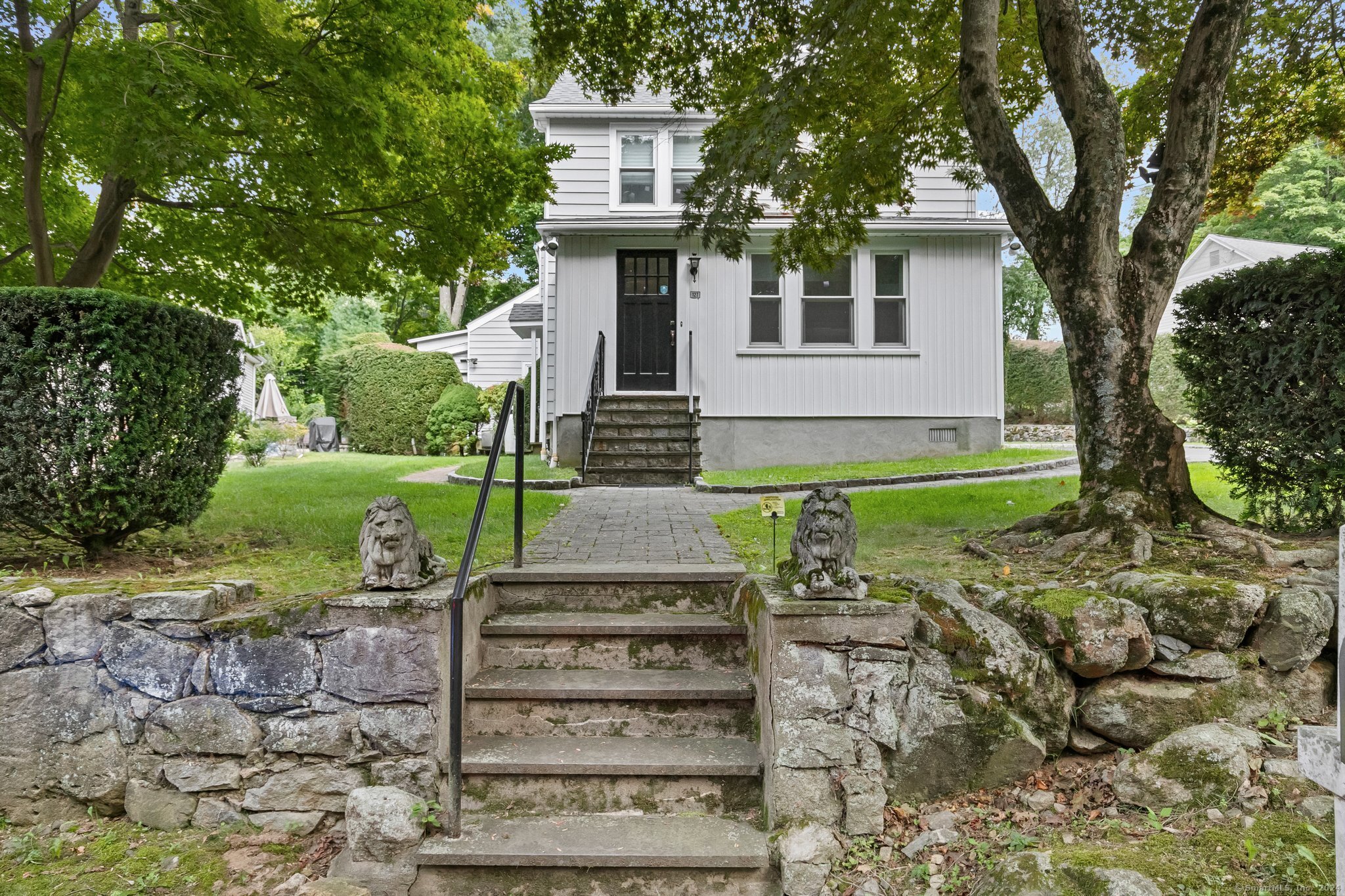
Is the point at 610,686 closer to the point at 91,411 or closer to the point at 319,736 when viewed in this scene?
the point at 319,736

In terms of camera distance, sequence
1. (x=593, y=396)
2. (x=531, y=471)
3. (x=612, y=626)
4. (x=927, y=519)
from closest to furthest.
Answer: (x=612, y=626) < (x=927, y=519) < (x=531, y=471) < (x=593, y=396)

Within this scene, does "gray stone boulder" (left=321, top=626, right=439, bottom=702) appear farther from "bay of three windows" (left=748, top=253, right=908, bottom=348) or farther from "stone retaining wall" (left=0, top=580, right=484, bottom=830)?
"bay of three windows" (left=748, top=253, right=908, bottom=348)

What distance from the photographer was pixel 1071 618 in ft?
10.6

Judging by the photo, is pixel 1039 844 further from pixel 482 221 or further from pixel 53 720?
pixel 482 221

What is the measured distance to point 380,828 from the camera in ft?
9.68

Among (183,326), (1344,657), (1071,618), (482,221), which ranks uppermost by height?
(482,221)

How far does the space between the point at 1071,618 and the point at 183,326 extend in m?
4.40

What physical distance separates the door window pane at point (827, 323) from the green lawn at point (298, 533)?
5174 millimetres

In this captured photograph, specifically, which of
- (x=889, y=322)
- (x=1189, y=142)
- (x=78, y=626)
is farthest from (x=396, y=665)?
(x=889, y=322)

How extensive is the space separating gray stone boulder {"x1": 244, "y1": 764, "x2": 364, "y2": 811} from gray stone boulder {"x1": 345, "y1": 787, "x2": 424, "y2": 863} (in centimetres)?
22

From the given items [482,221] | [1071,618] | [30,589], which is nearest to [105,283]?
[482,221]

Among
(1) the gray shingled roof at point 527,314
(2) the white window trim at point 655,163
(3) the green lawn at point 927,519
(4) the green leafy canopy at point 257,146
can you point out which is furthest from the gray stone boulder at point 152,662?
(1) the gray shingled roof at point 527,314

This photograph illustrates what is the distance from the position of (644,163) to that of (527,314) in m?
4.34

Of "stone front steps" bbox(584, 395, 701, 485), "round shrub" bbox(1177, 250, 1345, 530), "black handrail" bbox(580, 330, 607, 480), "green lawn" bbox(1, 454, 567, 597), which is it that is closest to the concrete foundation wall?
"stone front steps" bbox(584, 395, 701, 485)
